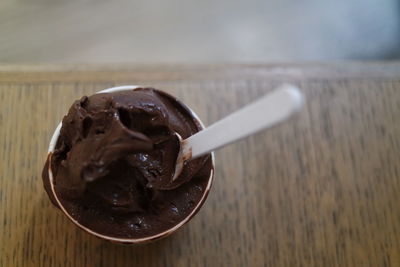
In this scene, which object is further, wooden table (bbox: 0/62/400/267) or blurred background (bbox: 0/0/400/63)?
blurred background (bbox: 0/0/400/63)

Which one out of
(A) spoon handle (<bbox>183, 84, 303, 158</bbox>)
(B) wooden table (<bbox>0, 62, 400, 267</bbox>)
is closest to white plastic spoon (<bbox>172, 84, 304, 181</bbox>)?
(A) spoon handle (<bbox>183, 84, 303, 158</bbox>)

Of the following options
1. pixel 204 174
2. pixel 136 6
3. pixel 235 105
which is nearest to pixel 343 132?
pixel 235 105

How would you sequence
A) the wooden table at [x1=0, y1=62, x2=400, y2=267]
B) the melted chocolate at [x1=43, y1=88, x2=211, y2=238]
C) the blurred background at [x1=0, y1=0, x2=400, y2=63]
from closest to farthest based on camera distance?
the melted chocolate at [x1=43, y1=88, x2=211, y2=238] < the wooden table at [x1=0, y1=62, x2=400, y2=267] < the blurred background at [x1=0, y1=0, x2=400, y2=63]

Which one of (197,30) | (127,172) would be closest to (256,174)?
(127,172)

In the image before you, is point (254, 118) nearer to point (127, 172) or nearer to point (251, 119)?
point (251, 119)

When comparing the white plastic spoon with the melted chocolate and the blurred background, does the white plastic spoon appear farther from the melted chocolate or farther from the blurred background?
the blurred background

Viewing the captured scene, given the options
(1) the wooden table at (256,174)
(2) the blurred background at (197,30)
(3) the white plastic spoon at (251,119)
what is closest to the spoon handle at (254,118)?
(3) the white plastic spoon at (251,119)

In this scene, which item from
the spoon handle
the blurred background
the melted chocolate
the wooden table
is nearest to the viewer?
the spoon handle

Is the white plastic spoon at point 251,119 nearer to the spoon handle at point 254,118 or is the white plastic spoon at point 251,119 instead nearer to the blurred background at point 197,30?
the spoon handle at point 254,118
